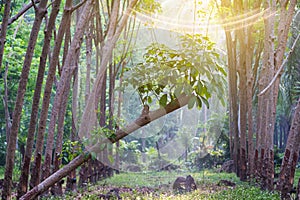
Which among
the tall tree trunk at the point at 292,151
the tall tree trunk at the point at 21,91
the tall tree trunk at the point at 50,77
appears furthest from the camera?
the tall tree trunk at the point at 292,151

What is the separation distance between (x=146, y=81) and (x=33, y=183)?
240 centimetres

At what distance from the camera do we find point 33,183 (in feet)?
22.7

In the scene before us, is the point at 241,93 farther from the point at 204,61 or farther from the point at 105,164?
the point at 204,61

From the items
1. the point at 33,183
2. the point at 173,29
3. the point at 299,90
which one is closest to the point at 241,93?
the point at 173,29

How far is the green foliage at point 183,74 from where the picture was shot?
5.21 m

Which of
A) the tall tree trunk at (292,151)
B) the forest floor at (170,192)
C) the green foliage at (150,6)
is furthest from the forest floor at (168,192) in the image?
the green foliage at (150,6)

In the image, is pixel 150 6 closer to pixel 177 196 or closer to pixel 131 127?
pixel 177 196

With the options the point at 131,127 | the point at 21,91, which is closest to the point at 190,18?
the point at 21,91

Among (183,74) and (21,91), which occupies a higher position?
(183,74)

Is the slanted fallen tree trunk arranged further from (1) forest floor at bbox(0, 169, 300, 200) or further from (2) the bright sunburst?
(2) the bright sunburst

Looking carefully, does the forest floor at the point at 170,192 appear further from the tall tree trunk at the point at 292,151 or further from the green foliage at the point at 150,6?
the green foliage at the point at 150,6

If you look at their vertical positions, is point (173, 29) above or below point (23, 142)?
above

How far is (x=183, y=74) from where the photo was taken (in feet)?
17.5

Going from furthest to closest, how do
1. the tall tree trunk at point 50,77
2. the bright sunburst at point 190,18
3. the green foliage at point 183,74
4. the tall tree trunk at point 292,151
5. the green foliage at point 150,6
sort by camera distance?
the bright sunburst at point 190,18, the green foliage at point 150,6, the tall tree trunk at point 292,151, the tall tree trunk at point 50,77, the green foliage at point 183,74
